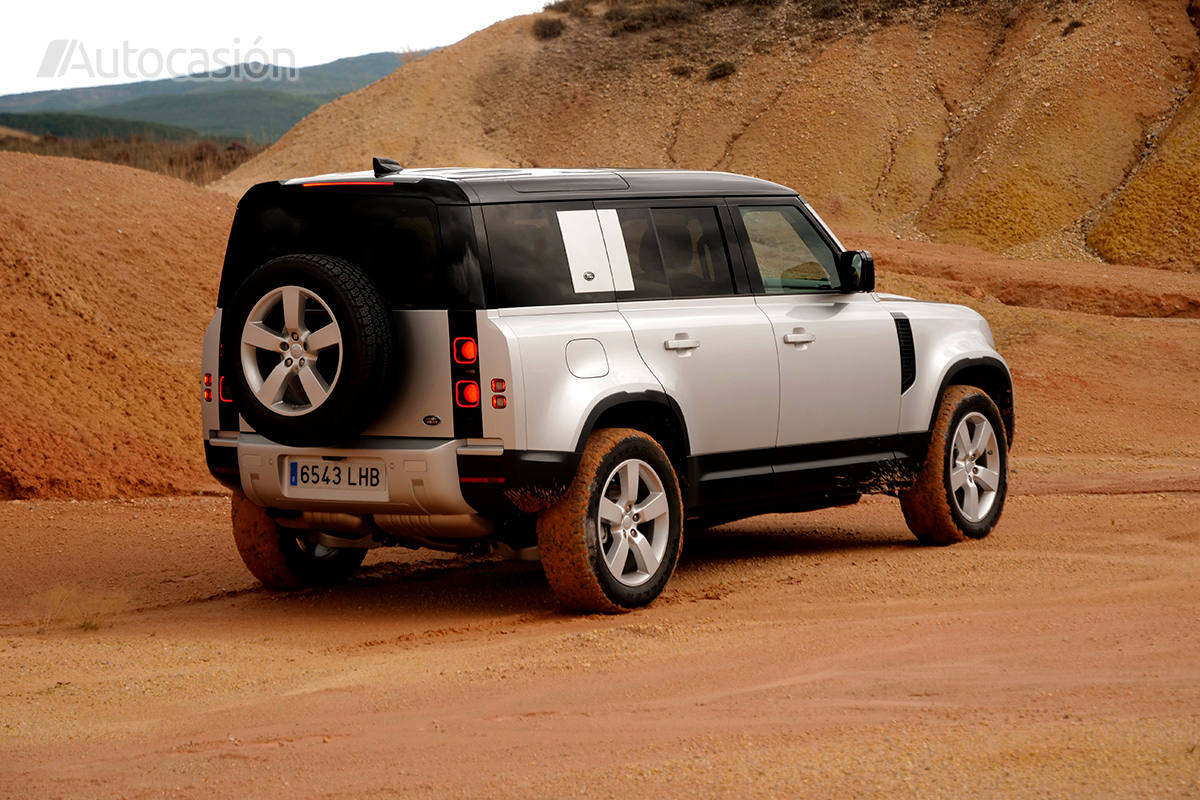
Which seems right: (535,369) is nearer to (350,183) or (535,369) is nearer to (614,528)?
(614,528)

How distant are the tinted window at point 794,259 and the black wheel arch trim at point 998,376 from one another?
1003 mm

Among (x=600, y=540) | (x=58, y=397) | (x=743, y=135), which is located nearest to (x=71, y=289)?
(x=58, y=397)

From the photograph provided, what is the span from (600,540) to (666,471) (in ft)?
1.75

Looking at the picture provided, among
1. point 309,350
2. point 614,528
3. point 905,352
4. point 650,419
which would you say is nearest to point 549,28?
point 905,352

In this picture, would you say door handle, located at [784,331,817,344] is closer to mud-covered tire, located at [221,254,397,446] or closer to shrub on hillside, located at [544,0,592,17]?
mud-covered tire, located at [221,254,397,446]

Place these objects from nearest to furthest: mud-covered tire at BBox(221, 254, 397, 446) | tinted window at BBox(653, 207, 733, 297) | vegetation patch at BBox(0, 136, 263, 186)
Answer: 1. mud-covered tire at BBox(221, 254, 397, 446)
2. tinted window at BBox(653, 207, 733, 297)
3. vegetation patch at BBox(0, 136, 263, 186)

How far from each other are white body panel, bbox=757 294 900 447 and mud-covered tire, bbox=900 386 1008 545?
462 millimetres

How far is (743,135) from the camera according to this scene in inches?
1645

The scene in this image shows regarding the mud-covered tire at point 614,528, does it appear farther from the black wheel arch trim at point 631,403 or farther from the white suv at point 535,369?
the black wheel arch trim at point 631,403

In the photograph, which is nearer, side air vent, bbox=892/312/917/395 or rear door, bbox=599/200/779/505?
rear door, bbox=599/200/779/505

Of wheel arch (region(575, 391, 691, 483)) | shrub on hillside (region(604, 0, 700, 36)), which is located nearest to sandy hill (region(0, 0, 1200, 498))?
shrub on hillside (region(604, 0, 700, 36))

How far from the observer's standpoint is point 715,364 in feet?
25.2

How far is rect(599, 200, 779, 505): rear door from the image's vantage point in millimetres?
7488

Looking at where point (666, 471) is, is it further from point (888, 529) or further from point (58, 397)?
point (58, 397)
